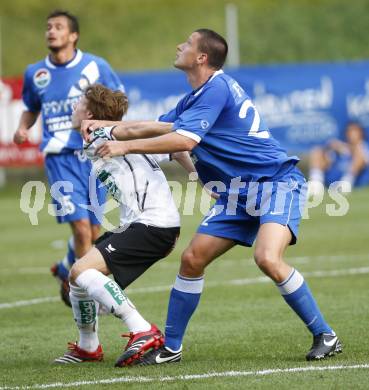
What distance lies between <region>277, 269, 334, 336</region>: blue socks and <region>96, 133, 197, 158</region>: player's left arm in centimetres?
107

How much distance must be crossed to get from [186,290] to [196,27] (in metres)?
20.8

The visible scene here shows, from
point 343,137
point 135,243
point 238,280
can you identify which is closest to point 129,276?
point 135,243

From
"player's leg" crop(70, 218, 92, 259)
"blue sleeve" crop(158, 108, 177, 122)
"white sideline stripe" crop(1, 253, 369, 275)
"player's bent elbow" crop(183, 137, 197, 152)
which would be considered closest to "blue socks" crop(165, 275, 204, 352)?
"player's bent elbow" crop(183, 137, 197, 152)

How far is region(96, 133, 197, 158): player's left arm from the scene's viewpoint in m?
6.50

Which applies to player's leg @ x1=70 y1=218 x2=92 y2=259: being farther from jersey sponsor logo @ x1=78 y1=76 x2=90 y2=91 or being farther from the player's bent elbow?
the player's bent elbow

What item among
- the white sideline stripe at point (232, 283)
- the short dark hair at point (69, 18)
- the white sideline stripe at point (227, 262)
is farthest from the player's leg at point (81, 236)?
the white sideline stripe at point (227, 262)

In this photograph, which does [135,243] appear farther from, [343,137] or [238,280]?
[343,137]

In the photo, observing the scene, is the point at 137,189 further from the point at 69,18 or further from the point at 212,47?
the point at 69,18

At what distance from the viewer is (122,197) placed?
707 cm

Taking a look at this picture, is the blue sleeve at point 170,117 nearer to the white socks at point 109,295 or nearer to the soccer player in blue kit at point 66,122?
the white socks at point 109,295

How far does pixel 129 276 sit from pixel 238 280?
4111 millimetres

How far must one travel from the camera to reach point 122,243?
6.93 m

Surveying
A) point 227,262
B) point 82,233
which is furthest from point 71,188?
point 227,262

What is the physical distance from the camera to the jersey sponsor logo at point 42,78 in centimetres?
1037
